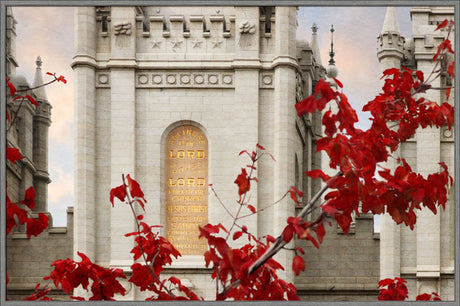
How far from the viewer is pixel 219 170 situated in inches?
1390

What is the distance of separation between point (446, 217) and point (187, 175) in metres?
8.80

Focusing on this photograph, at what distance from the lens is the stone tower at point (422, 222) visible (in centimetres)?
3600

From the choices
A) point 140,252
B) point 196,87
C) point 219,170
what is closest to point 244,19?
point 196,87

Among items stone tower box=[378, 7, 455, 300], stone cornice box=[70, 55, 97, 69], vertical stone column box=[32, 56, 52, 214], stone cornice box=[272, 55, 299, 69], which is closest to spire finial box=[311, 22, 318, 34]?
stone tower box=[378, 7, 455, 300]

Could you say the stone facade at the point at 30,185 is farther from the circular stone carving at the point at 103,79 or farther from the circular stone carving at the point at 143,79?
the circular stone carving at the point at 143,79

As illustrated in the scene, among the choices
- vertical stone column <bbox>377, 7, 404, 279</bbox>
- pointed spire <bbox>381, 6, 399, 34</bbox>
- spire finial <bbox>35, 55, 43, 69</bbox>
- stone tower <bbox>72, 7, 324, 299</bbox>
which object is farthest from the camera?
spire finial <bbox>35, 55, 43, 69</bbox>

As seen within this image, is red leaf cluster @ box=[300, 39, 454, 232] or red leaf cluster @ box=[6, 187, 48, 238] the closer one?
red leaf cluster @ box=[300, 39, 454, 232]

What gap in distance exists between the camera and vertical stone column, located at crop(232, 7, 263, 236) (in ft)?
117

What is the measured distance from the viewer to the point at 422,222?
119 feet

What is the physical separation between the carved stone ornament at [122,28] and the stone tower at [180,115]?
0.03 metres

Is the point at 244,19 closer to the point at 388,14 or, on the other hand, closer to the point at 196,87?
the point at 196,87

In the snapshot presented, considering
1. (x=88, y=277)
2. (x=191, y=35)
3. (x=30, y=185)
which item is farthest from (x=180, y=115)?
(x=88, y=277)

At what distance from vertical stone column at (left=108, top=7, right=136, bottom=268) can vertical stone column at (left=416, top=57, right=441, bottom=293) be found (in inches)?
378

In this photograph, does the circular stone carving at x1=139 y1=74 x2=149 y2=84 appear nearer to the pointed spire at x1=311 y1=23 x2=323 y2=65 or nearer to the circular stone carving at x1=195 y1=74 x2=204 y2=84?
the circular stone carving at x1=195 y1=74 x2=204 y2=84
